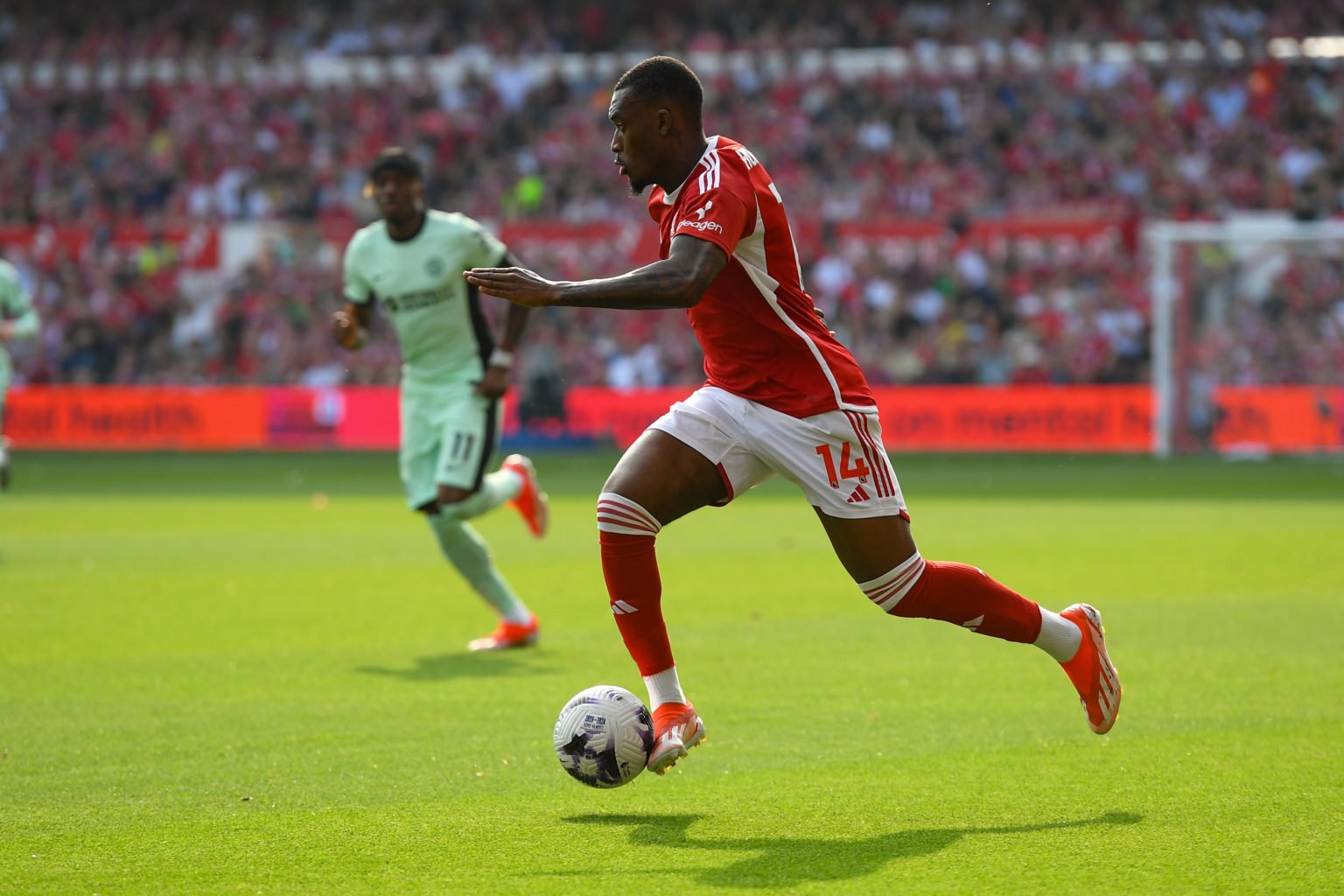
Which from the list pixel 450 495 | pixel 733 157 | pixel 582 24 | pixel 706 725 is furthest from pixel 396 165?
pixel 582 24

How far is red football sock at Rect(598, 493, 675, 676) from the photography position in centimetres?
Answer: 563

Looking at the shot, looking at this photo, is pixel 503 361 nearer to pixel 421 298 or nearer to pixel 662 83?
pixel 421 298

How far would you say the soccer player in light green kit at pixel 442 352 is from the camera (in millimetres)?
9445

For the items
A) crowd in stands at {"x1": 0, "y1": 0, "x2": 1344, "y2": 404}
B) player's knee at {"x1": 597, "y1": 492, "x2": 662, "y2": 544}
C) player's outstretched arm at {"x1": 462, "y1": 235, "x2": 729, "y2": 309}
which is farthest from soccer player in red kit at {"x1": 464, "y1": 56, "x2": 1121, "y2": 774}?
crowd in stands at {"x1": 0, "y1": 0, "x2": 1344, "y2": 404}

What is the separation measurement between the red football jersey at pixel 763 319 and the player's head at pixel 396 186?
159 inches

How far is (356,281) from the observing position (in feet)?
32.7

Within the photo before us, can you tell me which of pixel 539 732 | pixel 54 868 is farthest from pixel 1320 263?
pixel 54 868

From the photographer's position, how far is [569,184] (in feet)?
108

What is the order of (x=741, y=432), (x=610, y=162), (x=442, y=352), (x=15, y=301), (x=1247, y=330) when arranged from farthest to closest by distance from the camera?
(x=610, y=162)
(x=1247, y=330)
(x=15, y=301)
(x=442, y=352)
(x=741, y=432)

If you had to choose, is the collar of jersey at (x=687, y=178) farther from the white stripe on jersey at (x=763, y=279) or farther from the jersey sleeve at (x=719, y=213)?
the white stripe on jersey at (x=763, y=279)

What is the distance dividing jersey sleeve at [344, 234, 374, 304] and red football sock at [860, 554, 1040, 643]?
4.98 m

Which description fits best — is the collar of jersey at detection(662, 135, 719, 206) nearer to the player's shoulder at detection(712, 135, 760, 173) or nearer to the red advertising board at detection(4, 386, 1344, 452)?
the player's shoulder at detection(712, 135, 760, 173)

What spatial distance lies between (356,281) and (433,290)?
0.51 metres

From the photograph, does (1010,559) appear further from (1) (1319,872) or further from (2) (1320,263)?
(2) (1320,263)
